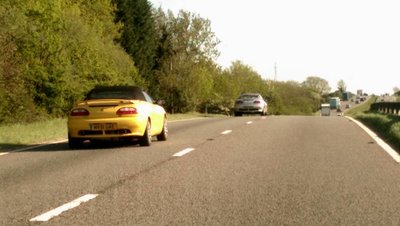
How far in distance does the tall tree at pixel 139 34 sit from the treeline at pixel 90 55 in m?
0.10

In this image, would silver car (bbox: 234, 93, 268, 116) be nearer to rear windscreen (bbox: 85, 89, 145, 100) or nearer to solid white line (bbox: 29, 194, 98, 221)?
rear windscreen (bbox: 85, 89, 145, 100)

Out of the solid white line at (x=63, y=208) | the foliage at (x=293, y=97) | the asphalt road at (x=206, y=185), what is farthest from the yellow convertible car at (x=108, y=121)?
the foliage at (x=293, y=97)

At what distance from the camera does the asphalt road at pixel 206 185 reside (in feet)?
19.2

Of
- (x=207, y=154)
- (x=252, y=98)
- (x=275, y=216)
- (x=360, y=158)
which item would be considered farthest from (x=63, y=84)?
(x=275, y=216)

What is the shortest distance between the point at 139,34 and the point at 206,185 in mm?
53830

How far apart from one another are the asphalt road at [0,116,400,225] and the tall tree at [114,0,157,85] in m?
46.3

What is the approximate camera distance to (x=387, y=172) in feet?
29.2

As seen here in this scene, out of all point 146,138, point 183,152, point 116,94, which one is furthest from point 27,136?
point 183,152

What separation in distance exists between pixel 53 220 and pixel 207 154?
592 centimetres

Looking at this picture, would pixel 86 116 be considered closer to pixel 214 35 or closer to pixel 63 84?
pixel 63 84

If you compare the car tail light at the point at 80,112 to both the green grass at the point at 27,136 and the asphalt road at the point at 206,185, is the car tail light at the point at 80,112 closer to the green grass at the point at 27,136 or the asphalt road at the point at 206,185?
the asphalt road at the point at 206,185

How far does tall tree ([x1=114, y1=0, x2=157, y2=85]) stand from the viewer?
5894cm

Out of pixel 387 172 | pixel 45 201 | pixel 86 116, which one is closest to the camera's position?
Answer: pixel 45 201

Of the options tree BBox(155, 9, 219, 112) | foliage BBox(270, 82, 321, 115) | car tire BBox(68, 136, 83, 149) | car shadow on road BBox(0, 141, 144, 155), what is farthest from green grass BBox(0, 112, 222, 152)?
foliage BBox(270, 82, 321, 115)
